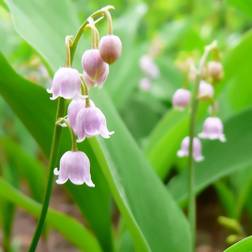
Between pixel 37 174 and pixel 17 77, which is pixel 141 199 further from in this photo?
pixel 37 174

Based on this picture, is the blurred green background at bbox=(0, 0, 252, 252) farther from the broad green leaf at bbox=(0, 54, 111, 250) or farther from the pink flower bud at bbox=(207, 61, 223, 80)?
the pink flower bud at bbox=(207, 61, 223, 80)

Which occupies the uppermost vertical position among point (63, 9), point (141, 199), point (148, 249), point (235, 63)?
point (63, 9)

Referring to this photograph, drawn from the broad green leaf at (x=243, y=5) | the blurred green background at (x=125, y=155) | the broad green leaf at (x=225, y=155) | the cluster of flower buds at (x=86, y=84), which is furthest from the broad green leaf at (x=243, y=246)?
the broad green leaf at (x=243, y=5)

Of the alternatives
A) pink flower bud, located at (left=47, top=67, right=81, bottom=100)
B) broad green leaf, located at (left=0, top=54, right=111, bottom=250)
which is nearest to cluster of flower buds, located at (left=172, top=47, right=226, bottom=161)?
broad green leaf, located at (left=0, top=54, right=111, bottom=250)

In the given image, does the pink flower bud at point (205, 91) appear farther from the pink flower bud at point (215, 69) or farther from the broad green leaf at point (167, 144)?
the broad green leaf at point (167, 144)

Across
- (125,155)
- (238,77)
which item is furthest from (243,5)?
(125,155)

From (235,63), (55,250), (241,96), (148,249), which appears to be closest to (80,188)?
(148,249)

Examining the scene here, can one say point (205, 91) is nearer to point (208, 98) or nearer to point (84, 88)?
point (208, 98)
